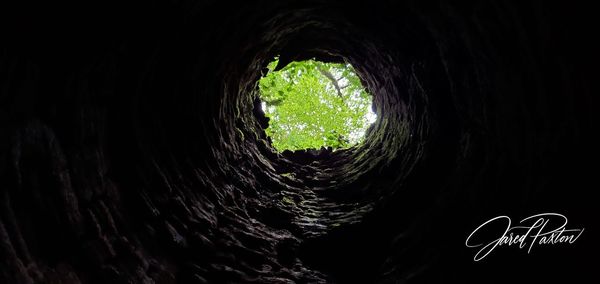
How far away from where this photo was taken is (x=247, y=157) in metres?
6.59

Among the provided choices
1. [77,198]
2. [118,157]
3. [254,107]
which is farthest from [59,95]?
[254,107]

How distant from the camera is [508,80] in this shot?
299 cm

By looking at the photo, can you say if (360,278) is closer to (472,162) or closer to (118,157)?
(472,162)

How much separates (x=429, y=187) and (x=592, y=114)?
2.38 metres
